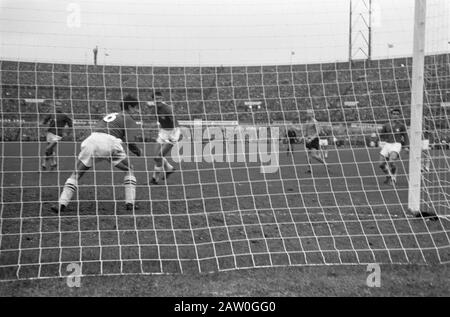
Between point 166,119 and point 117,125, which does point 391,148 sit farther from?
point 117,125

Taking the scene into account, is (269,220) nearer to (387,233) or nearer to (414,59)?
(387,233)

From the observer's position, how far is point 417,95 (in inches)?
260

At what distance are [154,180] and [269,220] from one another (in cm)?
418

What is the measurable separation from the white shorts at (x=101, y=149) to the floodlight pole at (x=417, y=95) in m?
4.27

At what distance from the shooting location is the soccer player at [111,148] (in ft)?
21.9

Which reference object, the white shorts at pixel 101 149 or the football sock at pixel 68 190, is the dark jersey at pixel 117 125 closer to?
the white shorts at pixel 101 149

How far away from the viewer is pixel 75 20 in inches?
229

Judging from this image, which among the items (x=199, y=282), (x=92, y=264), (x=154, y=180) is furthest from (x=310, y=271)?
(x=154, y=180)

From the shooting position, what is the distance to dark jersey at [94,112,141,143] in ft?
23.0

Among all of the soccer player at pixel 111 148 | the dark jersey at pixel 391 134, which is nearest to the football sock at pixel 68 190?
the soccer player at pixel 111 148

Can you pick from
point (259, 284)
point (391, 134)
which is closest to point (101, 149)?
point (259, 284)

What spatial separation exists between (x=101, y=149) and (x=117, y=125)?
481 mm

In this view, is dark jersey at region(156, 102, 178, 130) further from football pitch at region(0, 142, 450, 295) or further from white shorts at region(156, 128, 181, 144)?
football pitch at region(0, 142, 450, 295)
